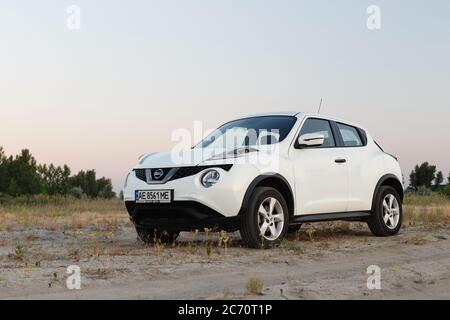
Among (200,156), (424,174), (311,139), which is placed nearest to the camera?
(200,156)

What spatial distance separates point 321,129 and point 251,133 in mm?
1205

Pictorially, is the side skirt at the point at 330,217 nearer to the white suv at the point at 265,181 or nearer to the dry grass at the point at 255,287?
the white suv at the point at 265,181

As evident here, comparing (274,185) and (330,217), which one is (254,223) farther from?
(330,217)

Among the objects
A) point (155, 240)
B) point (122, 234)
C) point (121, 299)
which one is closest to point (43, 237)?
point (122, 234)

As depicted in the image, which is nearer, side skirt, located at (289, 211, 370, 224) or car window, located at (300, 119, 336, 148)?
side skirt, located at (289, 211, 370, 224)

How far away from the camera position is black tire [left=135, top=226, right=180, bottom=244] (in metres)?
9.23

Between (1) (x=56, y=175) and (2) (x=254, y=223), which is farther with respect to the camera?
(1) (x=56, y=175)

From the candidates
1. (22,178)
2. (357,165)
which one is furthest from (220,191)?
(22,178)

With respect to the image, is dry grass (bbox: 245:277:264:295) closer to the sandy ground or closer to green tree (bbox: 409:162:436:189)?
the sandy ground

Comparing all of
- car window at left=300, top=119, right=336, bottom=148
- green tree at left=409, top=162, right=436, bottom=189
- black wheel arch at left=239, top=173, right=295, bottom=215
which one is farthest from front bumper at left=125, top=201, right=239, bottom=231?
green tree at left=409, top=162, right=436, bottom=189

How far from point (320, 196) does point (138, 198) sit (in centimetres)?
260

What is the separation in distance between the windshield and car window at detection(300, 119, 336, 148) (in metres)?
0.25

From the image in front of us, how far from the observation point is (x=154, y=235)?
9.25 metres
